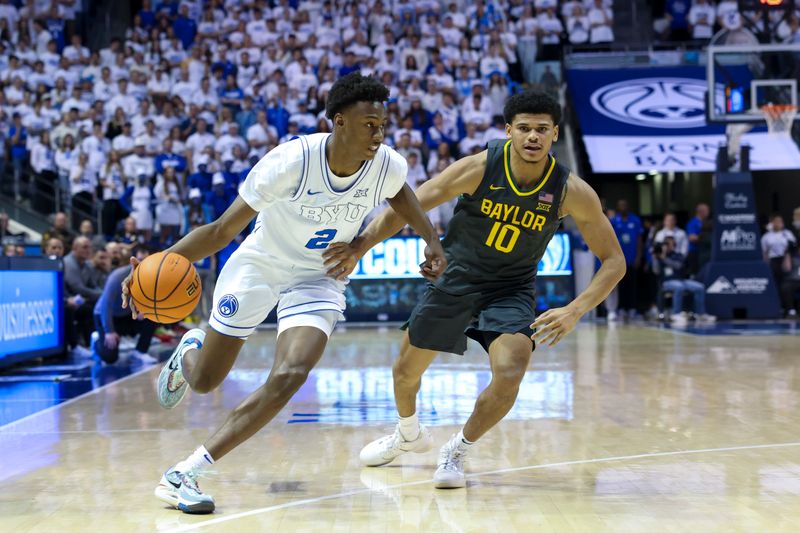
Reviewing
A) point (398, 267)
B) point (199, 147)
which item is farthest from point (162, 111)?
point (398, 267)

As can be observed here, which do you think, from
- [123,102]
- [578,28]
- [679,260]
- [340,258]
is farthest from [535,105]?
[578,28]

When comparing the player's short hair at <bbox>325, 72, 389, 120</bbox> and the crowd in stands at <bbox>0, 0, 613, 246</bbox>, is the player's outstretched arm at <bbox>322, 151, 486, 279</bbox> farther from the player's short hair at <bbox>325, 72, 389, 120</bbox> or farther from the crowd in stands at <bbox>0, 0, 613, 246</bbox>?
the crowd in stands at <bbox>0, 0, 613, 246</bbox>

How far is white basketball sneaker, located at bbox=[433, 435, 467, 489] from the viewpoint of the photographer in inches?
188

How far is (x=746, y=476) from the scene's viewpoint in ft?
16.3

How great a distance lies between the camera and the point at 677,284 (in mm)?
16203

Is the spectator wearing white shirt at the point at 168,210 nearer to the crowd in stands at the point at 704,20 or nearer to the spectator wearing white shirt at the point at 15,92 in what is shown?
the spectator wearing white shirt at the point at 15,92

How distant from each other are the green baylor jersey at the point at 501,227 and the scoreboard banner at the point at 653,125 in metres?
12.9

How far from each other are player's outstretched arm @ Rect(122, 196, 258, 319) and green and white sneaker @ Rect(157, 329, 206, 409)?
0.48 meters

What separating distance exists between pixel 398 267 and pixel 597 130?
16.9 ft

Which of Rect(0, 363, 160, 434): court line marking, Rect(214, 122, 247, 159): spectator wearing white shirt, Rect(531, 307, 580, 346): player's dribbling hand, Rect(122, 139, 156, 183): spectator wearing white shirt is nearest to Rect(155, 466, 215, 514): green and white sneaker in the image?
Rect(531, 307, 580, 346): player's dribbling hand

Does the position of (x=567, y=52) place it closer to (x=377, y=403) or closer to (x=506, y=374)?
(x=377, y=403)

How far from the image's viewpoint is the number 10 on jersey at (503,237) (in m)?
5.17

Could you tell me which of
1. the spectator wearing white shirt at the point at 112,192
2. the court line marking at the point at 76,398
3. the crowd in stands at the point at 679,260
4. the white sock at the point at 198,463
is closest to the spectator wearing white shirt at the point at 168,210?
the spectator wearing white shirt at the point at 112,192

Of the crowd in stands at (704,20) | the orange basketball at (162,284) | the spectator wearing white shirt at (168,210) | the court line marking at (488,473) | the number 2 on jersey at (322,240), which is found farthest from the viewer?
the crowd in stands at (704,20)
